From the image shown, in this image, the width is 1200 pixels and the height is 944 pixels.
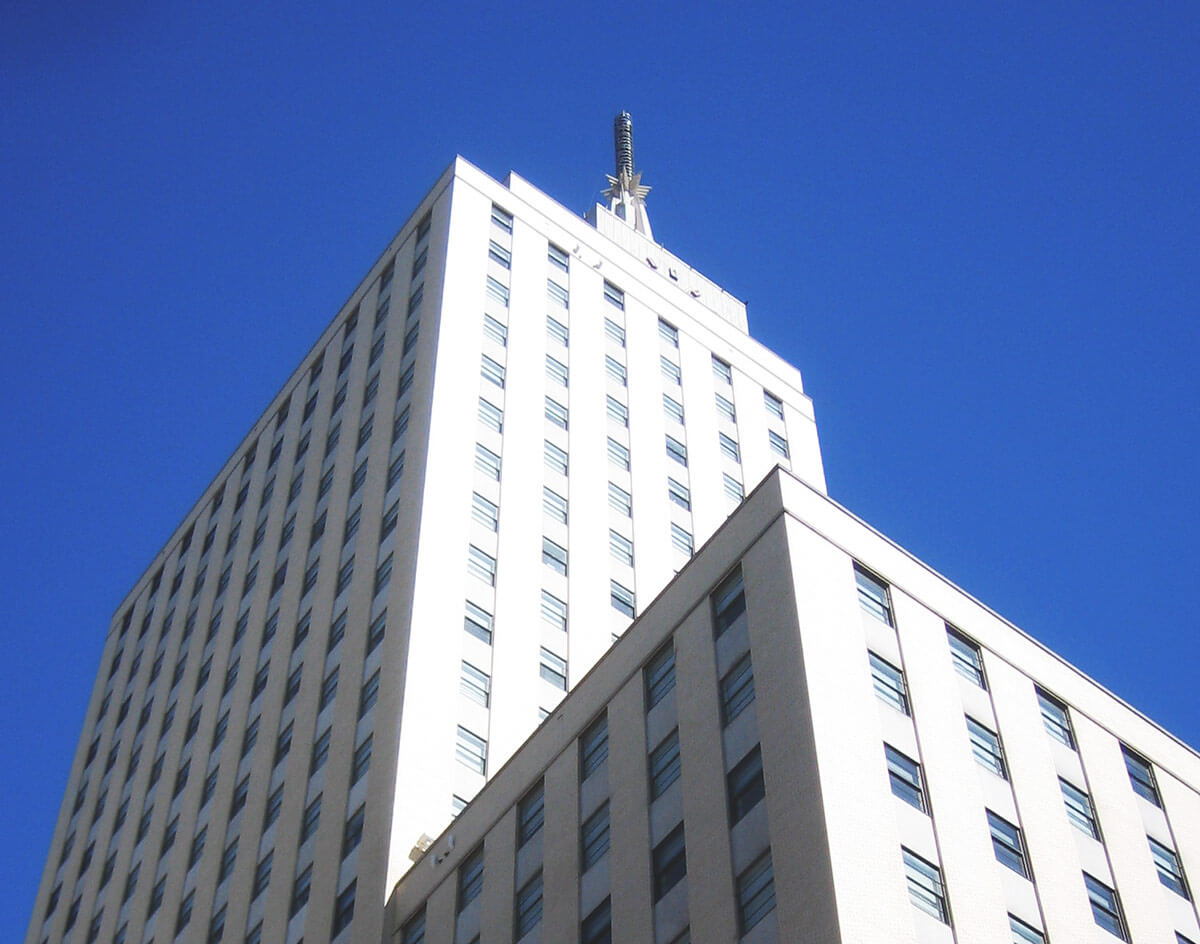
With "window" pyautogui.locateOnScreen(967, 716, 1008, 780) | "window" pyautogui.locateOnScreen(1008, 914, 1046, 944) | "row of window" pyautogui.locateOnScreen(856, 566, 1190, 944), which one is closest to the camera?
"window" pyautogui.locateOnScreen(1008, 914, 1046, 944)

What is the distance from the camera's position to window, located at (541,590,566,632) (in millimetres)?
58875

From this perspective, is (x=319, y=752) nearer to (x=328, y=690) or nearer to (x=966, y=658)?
(x=328, y=690)

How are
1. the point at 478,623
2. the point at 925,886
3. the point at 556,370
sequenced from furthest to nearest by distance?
the point at 556,370 → the point at 478,623 → the point at 925,886

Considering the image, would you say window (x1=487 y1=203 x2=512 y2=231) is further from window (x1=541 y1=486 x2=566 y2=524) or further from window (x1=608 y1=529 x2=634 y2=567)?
window (x1=608 y1=529 x2=634 y2=567)

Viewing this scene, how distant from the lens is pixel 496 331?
228 ft

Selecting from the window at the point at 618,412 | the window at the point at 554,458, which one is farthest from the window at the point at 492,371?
the window at the point at 618,412

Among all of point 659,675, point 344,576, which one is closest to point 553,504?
point 344,576

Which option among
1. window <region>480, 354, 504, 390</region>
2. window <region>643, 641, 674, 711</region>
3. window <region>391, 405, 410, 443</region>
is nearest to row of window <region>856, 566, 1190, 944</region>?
window <region>643, 641, 674, 711</region>

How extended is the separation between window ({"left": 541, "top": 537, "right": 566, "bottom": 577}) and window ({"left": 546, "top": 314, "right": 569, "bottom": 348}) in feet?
42.1

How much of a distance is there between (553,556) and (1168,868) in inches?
996

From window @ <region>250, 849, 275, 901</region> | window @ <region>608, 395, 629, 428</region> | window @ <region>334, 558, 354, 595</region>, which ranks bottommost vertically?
window @ <region>250, 849, 275, 901</region>

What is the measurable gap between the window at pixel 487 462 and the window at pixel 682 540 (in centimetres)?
838

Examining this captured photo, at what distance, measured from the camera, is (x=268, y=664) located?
64812mm

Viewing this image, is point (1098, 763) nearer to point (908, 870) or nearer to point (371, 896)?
point (908, 870)
